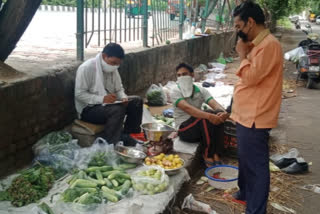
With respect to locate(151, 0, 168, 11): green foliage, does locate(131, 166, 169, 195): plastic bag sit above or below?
below

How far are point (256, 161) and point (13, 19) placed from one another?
3056 mm

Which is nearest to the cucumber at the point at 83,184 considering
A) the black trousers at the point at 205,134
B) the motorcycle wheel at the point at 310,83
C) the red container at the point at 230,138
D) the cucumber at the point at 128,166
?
the cucumber at the point at 128,166

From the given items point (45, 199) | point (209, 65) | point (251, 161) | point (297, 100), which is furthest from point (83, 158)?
point (209, 65)

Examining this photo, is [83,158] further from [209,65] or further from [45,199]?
[209,65]

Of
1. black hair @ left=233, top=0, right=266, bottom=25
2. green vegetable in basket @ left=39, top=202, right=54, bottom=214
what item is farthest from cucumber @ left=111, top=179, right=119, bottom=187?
black hair @ left=233, top=0, right=266, bottom=25

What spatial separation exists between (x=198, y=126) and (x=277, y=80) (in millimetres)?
1881

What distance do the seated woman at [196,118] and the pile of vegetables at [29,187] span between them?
181cm

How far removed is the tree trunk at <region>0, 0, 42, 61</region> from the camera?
13.7 ft

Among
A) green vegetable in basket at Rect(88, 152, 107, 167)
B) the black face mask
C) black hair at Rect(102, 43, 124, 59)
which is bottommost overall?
green vegetable in basket at Rect(88, 152, 107, 167)

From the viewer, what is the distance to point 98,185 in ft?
12.1

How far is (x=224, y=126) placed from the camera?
5.23 m

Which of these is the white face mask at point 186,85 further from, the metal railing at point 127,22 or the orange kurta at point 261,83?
the metal railing at point 127,22

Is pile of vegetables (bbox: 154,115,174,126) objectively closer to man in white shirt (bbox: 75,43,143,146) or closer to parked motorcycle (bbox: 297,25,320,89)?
man in white shirt (bbox: 75,43,143,146)

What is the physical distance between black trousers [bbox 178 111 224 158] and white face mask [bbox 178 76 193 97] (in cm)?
33
